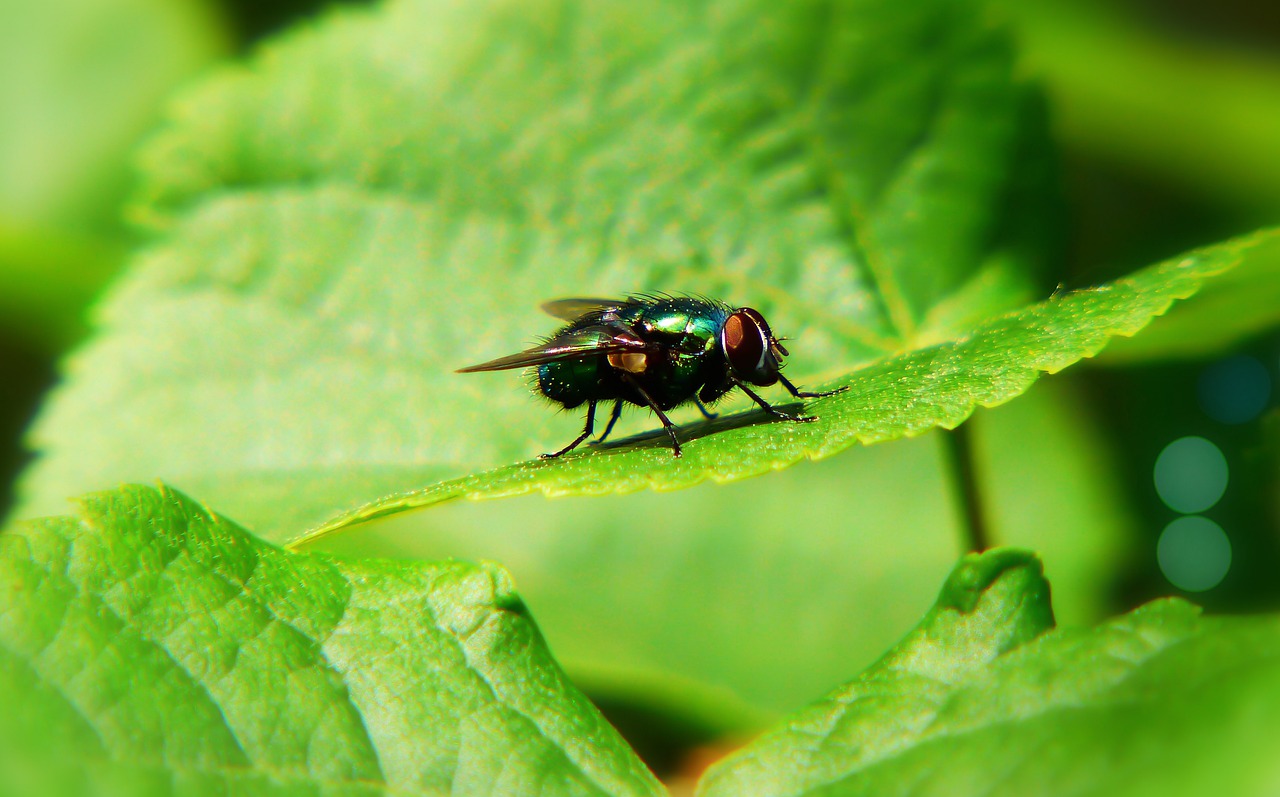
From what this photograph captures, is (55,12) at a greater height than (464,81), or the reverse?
(55,12)

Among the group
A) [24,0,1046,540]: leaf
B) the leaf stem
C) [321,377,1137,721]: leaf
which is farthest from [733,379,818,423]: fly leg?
[321,377,1137,721]: leaf

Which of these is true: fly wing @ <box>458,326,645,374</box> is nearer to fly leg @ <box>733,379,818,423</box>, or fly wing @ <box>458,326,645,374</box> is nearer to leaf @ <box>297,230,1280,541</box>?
fly leg @ <box>733,379,818,423</box>

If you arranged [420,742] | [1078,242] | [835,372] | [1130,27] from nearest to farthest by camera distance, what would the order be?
[420,742] < [835,372] < [1078,242] < [1130,27]

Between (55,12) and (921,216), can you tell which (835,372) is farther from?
(55,12)

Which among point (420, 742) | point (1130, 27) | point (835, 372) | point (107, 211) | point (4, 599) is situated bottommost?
point (420, 742)

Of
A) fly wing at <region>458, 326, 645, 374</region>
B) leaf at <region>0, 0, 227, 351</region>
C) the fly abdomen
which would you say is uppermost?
leaf at <region>0, 0, 227, 351</region>

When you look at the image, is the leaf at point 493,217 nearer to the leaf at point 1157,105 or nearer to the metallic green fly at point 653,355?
the metallic green fly at point 653,355

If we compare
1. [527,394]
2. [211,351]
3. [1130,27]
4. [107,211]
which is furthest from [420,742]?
[1130,27]
